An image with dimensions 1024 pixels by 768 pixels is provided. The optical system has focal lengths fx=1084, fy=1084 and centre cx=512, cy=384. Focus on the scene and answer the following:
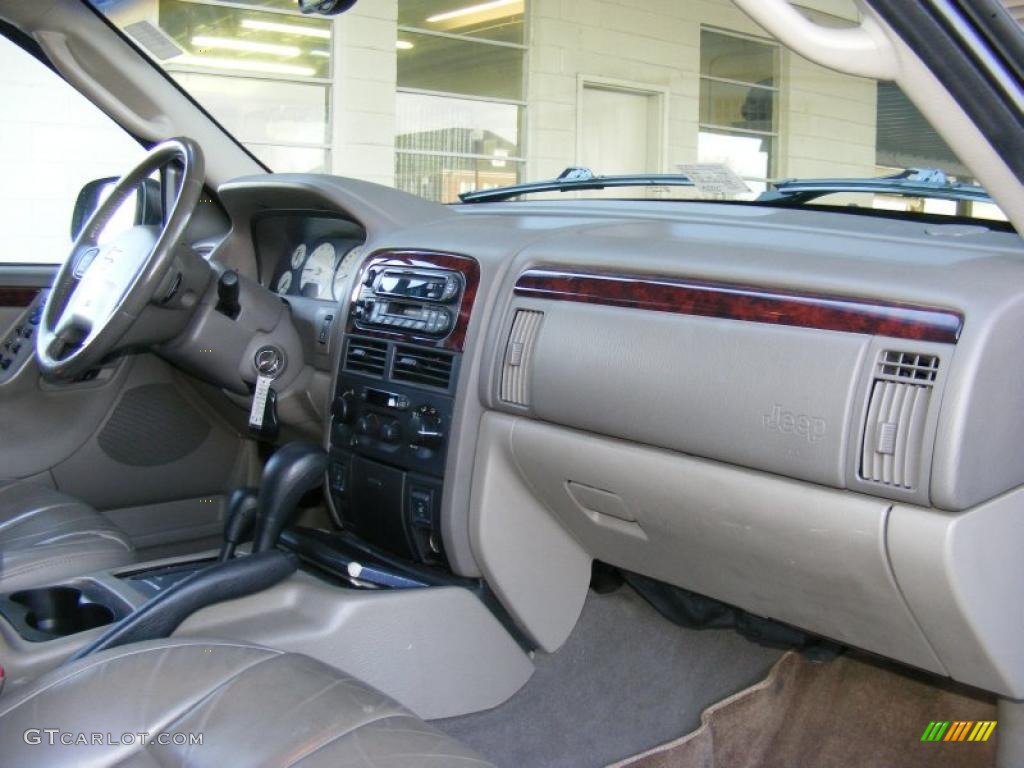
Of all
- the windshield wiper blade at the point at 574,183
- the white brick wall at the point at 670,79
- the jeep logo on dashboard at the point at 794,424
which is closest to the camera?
the jeep logo on dashboard at the point at 794,424

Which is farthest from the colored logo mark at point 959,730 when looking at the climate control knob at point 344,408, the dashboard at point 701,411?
the climate control knob at point 344,408

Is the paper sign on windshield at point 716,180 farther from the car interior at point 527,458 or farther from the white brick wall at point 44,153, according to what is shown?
the white brick wall at point 44,153

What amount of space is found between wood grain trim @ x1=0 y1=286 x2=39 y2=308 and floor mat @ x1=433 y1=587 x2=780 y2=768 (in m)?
1.84

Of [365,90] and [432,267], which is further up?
[365,90]

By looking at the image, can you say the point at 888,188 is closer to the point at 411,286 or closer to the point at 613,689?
the point at 411,286

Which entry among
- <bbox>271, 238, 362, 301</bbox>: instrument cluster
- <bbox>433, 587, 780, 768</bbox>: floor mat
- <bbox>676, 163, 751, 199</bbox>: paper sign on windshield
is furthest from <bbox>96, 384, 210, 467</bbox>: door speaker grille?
<bbox>676, 163, 751, 199</bbox>: paper sign on windshield

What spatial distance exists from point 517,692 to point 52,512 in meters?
1.06

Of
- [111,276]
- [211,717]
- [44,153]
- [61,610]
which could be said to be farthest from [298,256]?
[211,717]

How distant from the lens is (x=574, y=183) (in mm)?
2516

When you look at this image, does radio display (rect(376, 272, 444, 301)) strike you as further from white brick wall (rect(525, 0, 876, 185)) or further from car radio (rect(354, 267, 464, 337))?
white brick wall (rect(525, 0, 876, 185))

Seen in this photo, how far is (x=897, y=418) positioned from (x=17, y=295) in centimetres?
→ 254

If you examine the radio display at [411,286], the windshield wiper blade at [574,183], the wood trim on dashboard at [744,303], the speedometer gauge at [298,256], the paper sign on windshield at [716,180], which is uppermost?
the windshield wiper blade at [574,183]

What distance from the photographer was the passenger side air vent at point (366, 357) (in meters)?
2.12

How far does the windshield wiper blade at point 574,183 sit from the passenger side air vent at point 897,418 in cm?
91
